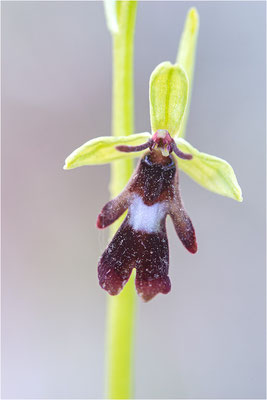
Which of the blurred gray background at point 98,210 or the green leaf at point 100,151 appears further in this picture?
the blurred gray background at point 98,210

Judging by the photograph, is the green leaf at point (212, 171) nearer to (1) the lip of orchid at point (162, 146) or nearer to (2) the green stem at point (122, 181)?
(1) the lip of orchid at point (162, 146)

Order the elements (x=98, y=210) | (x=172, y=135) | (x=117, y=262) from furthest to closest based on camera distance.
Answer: (x=98, y=210) → (x=172, y=135) → (x=117, y=262)

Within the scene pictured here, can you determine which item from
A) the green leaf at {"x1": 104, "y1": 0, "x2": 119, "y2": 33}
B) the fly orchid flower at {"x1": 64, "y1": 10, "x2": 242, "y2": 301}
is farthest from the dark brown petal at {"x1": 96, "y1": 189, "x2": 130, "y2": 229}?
the green leaf at {"x1": 104, "y1": 0, "x2": 119, "y2": 33}

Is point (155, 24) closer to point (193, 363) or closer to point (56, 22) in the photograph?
point (56, 22)

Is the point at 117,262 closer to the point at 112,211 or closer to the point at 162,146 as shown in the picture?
the point at 112,211

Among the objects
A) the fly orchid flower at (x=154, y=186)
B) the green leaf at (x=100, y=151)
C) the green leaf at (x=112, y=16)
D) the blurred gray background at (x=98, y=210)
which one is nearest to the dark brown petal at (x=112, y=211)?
the fly orchid flower at (x=154, y=186)

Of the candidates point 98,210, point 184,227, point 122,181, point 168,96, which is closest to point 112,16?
point 168,96

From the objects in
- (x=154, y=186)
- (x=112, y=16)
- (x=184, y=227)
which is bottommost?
(x=184, y=227)

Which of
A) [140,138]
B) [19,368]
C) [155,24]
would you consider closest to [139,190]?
[140,138]
